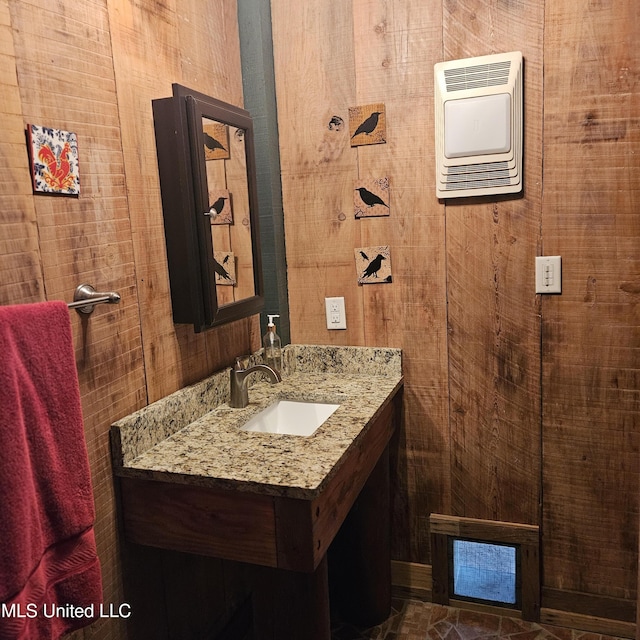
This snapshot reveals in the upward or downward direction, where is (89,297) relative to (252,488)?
upward

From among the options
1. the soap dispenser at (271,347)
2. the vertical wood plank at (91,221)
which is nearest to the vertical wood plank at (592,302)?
the soap dispenser at (271,347)

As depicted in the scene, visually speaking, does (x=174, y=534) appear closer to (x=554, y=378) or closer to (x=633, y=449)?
(x=554, y=378)

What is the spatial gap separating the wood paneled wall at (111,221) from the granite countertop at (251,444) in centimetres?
8

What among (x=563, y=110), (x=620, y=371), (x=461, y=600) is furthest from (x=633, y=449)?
(x=563, y=110)

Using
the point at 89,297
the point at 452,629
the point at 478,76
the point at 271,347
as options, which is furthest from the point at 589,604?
the point at 89,297

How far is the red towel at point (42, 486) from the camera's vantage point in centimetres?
100

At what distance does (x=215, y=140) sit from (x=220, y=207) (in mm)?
193

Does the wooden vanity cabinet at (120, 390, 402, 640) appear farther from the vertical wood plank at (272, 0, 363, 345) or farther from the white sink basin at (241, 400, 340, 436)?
the vertical wood plank at (272, 0, 363, 345)

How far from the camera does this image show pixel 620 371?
186cm

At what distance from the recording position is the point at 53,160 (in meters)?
1.23

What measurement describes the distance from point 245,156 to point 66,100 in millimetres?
668

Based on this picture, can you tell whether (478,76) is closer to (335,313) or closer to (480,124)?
(480,124)

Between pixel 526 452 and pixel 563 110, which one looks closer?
pixel 563 110

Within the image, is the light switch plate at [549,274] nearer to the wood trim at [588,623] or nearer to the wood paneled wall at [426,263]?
the wood paneled wall at [426,263]
